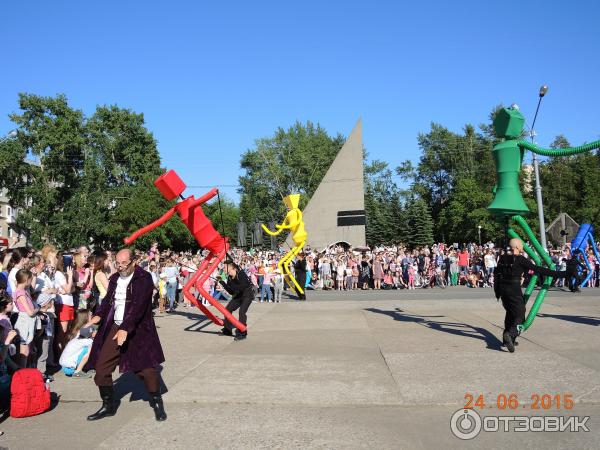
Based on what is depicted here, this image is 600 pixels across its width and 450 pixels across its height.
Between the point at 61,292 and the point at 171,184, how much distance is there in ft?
9.09

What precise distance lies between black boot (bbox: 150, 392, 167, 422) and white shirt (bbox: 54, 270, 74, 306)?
3.77 metres

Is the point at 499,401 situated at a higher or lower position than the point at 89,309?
lower

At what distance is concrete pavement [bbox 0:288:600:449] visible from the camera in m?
4.57

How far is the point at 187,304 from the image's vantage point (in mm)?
17188

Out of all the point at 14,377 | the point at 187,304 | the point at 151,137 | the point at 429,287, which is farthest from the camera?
the point at 151,137

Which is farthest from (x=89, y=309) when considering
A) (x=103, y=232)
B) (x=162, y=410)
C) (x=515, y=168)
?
(x=103, y=232)

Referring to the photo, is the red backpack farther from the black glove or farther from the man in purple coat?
the black glove

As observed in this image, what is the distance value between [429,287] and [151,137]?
142 feet

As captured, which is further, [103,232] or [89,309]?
[103,232]

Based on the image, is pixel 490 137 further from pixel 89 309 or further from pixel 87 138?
pixel 89 309

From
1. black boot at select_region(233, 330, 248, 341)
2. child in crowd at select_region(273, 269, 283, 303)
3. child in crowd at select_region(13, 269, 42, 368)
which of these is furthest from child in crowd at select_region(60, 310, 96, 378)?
child in crowd at select_region(273, 269, 283, 303)

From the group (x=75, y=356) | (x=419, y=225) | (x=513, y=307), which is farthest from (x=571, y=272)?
(x=419, y=225)

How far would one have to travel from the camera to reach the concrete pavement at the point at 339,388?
4574 millimetres

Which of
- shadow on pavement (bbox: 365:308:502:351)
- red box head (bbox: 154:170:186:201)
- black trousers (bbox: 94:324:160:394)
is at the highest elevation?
red box head (bbox: 154:170:186:201)
